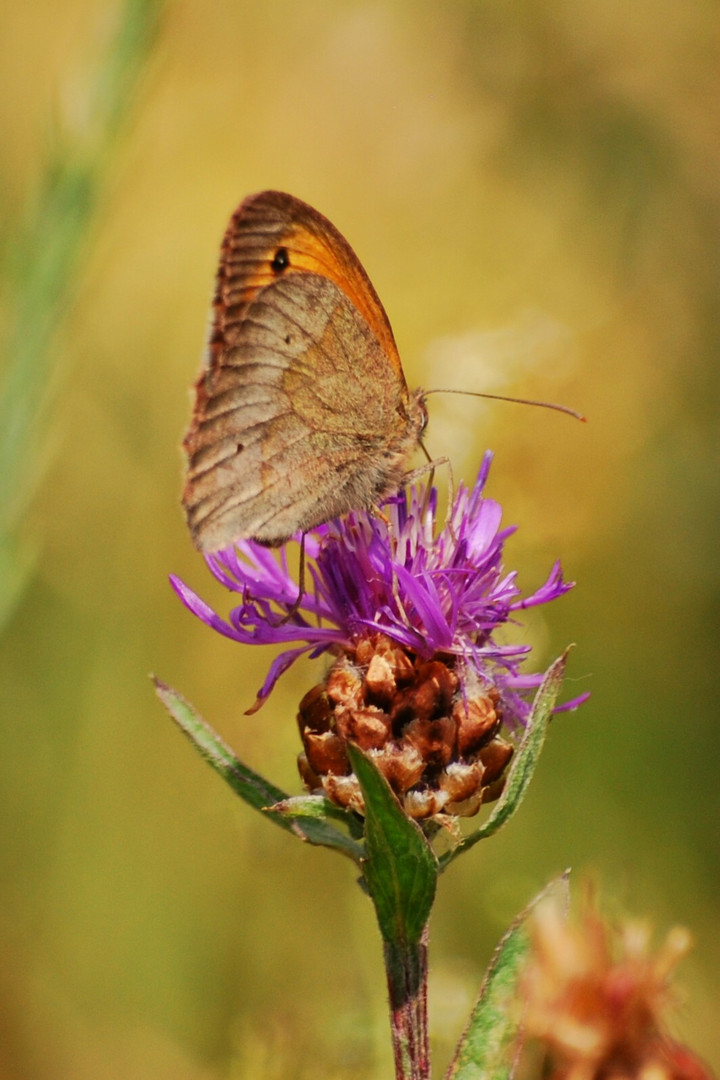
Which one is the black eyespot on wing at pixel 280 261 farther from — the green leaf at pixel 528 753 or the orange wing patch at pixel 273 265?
the green leaf at pixel 528 753

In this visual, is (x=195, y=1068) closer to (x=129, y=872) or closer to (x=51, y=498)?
(x=129, y=872)

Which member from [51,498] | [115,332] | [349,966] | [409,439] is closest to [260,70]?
[115,332]

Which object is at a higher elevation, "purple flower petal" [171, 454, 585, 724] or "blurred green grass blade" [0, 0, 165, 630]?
"blurred green grass blade" [0, 0, 165, 630]

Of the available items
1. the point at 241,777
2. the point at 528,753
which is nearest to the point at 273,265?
the point at 241,777

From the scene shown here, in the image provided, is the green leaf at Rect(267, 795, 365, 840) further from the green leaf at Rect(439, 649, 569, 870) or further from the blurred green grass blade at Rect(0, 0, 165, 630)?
the blurred green grass blade at Rect(0, 0, 165, 630)

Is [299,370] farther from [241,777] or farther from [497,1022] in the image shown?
[497,1022]

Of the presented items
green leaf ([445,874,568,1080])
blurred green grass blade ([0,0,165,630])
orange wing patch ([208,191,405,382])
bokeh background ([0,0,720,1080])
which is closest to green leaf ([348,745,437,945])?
green leaf ([445,874,568,1080])
